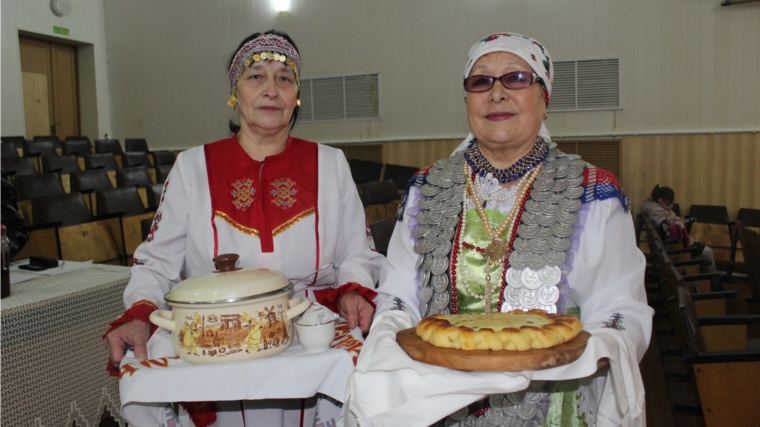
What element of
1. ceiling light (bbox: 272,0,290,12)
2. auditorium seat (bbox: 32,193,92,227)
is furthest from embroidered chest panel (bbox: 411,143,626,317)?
ceiling light (bbox: 272,0,290,12)

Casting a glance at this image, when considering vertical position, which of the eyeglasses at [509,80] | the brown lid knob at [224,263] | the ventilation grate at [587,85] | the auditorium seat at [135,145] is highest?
the ventilation grate at [587,85]

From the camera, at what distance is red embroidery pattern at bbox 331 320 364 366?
51.0 inches

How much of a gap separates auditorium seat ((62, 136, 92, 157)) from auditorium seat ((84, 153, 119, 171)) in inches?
52.2

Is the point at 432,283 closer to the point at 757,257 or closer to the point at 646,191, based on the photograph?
the point at 757,257

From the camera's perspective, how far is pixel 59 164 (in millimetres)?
7133

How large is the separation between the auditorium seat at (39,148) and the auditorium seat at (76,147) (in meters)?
0.64

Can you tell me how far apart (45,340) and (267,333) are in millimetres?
1254

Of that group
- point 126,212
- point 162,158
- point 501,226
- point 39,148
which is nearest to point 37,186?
point 126,212

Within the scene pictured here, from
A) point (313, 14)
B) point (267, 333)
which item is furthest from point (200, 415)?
point (313, 14)

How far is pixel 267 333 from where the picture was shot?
4.21 feet

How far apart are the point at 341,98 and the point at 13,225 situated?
7272 millimetres

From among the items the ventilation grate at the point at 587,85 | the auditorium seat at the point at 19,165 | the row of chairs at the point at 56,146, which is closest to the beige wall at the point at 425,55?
the ventilation grate at the point at 587,85

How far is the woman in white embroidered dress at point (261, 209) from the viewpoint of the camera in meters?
1.64

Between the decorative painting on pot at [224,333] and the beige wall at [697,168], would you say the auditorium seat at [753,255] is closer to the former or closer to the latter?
the beige wall at [697,168]
